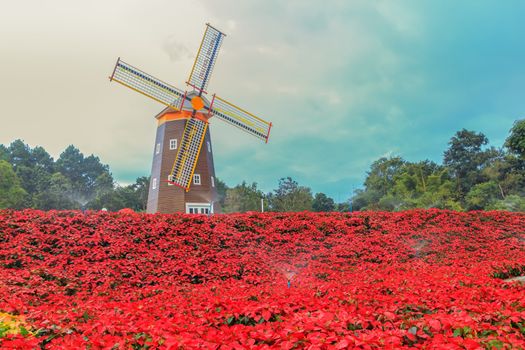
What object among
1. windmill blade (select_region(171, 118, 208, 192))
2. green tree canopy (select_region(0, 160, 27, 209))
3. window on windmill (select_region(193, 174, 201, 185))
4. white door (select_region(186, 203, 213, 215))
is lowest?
white door (select_region(186, 203, 213, 215))

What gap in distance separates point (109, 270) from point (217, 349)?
6602 millimetres

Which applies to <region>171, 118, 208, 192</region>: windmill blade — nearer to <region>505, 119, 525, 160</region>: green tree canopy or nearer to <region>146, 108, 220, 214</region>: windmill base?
<region>146, 108, 220, 214</region>: windmill base

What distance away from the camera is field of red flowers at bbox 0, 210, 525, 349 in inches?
153

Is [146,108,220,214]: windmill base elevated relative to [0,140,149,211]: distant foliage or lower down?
lower down

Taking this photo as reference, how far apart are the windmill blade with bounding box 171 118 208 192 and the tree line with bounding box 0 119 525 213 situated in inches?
619

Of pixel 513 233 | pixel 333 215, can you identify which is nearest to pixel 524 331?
pixel 333 215

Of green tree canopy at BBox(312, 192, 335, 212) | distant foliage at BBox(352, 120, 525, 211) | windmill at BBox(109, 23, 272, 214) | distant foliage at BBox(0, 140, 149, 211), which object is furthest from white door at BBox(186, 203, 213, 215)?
green tree canopy at BBox(312, 192, 335, 212)

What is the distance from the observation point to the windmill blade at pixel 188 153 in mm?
21062

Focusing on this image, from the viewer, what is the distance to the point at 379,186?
172 ft

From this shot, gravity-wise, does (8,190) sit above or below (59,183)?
below

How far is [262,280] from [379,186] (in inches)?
1787

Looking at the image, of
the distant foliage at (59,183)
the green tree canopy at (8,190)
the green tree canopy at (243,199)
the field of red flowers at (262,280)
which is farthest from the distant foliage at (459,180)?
the green tree canopy at (8,190)

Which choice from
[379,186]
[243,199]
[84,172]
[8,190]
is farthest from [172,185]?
[84,172]

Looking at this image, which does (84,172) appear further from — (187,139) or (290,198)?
(187,139)
